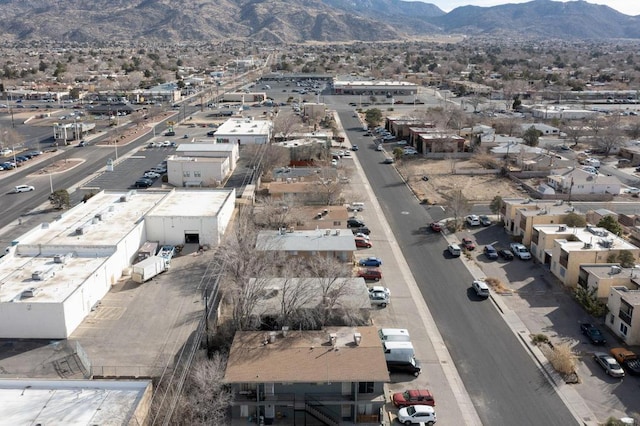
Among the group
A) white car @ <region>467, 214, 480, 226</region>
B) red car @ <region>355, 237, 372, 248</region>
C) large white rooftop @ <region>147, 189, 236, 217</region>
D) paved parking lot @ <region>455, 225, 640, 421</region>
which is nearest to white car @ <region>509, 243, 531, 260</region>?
paved parking lot @ <region>455, 225, 640, 421</region>

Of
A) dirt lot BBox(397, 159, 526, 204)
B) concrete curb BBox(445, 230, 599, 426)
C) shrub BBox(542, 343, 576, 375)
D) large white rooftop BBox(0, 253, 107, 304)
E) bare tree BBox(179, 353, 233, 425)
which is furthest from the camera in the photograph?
dirt lot BBox(397, 159, 526, 204)

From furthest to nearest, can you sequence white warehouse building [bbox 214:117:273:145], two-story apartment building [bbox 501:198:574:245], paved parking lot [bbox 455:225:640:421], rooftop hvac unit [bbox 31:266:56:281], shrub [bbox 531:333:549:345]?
white warehouse building [bbox 214:117:273:145] → two-story apartment building [bbox 501:198:574:245] → rooftop hvac unit [bbox 31:266:56:281] → shrub [bbox 531:333:549:345] → paved parking lot [bbox 455:225:640:421]

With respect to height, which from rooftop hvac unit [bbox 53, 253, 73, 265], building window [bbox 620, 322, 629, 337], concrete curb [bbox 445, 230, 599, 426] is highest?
rooftop hvac unit [bbox 53, 253, 73, 265]

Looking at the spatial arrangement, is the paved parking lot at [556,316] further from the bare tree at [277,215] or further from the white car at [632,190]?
the white car at [632,190]

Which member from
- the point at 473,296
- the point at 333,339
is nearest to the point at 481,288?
the point at 473,296

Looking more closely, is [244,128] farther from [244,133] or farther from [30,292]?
[30,292]

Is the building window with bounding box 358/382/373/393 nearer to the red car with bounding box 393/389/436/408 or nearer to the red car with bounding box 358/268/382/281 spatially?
the red car with bounding box 393/389/436/408
